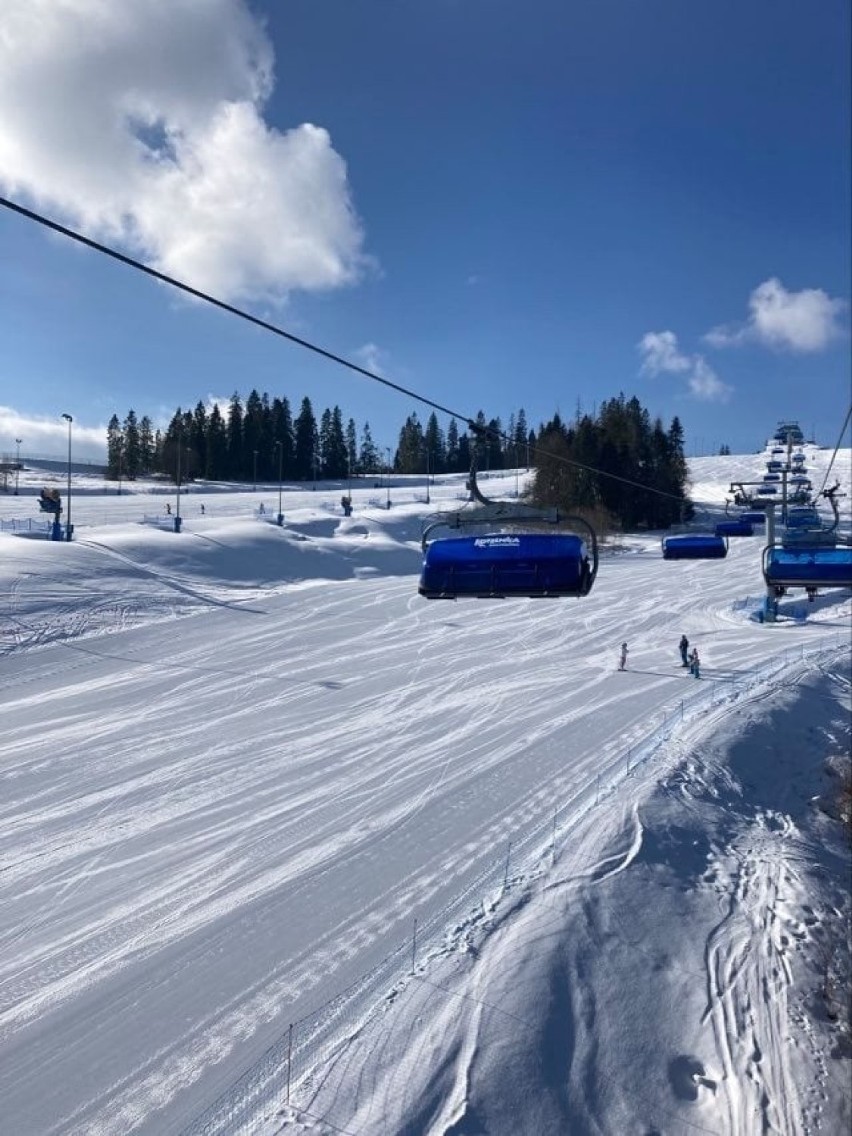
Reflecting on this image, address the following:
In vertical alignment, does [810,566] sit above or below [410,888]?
above

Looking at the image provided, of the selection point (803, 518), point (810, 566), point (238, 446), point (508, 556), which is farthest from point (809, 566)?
point (238, 446)

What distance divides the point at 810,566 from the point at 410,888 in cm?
816

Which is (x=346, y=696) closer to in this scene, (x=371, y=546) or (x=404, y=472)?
(x=371, y=546)

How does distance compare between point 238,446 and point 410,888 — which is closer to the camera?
point 410,888

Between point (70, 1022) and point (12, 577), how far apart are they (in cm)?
2394

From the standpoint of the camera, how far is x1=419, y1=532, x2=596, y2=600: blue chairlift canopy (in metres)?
9.03

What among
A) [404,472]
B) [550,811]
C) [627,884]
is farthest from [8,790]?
[404,472]

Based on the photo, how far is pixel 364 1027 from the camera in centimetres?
855

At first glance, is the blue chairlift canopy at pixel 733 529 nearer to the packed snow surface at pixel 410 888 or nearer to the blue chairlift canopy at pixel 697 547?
the blue chairlift canopy at pixel 697 547

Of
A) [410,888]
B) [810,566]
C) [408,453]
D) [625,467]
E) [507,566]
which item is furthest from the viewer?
[408,453]

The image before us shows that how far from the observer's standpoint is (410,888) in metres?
11.4

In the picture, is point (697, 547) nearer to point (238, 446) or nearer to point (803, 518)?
point (803, 518)

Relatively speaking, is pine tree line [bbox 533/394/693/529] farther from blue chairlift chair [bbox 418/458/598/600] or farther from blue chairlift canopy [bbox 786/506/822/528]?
blue chairlift chair [bbox 418/458/598/600]

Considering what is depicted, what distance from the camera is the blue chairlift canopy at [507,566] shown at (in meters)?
9.03
